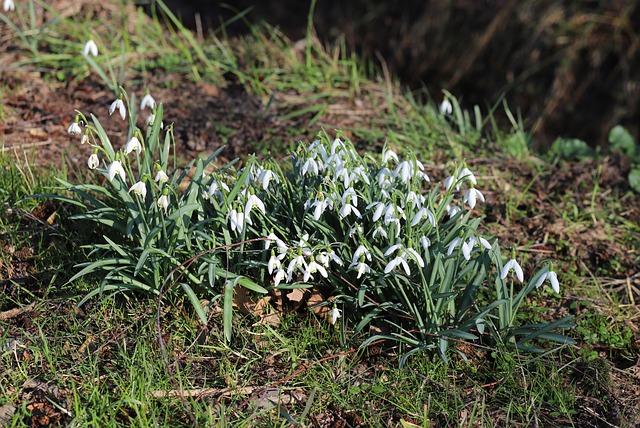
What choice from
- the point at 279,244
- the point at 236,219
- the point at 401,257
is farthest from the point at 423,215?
the point at 236,219

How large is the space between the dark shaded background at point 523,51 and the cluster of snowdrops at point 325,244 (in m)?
3.62

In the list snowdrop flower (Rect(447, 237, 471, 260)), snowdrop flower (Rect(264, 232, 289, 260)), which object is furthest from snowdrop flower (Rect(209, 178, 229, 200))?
snowdrop flower (Rect(447, 237, 471, 260))

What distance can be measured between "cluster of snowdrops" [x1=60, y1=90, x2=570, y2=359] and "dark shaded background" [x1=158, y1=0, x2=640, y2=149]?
→ 3617 mm

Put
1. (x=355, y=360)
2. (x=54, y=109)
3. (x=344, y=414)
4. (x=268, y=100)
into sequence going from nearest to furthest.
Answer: (x=344, y=414), (x=355, y=360), (x=54, y=109), (x=268, y=100)

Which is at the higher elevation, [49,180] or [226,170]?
[226,170]

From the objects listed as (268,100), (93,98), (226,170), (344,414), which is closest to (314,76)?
(268,100)

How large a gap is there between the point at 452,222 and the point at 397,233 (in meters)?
0.31

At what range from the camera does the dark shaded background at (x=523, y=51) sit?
610 cm

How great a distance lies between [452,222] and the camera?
2.70 m

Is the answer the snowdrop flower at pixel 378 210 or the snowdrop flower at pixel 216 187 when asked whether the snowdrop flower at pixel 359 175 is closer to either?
the snowdrop flower at pixel 378 210

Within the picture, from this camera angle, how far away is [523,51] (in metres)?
6.29

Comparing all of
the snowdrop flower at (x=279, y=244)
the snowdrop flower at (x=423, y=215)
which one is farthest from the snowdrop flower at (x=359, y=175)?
the snowdrop flower at (x=279, y=244)

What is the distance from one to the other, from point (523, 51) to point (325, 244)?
14.4ft

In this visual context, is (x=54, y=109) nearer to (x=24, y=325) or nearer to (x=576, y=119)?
(x=24, y=325)
